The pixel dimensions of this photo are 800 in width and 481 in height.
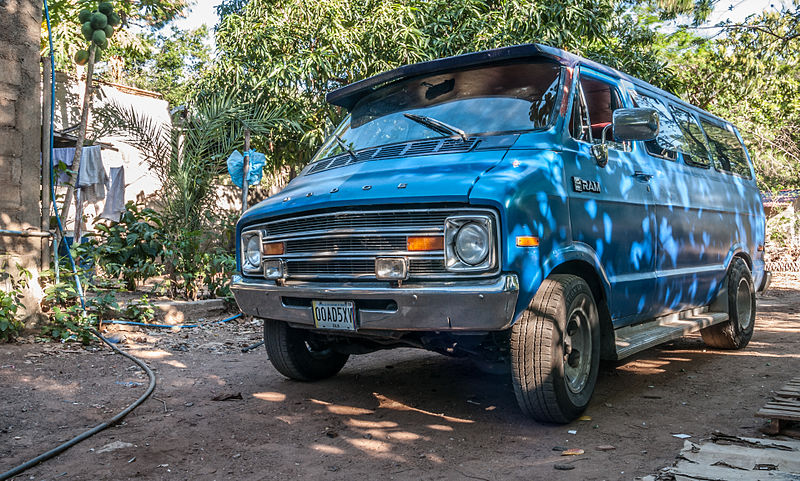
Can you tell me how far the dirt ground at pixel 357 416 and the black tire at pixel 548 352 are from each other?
163 millimetres

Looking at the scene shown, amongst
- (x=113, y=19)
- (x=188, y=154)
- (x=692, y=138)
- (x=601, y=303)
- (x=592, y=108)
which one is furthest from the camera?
(x=188, y=154)

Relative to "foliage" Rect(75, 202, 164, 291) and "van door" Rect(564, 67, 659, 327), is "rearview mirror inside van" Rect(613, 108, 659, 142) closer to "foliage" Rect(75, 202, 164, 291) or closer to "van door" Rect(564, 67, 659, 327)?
"van door" Rect(564, 67, 659, 327)

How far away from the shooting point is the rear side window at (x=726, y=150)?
6.09 meters

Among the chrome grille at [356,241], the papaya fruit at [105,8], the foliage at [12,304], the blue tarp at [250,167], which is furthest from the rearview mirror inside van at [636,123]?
the blue tarp at [250,167]

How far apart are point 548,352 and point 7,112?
5.24 m

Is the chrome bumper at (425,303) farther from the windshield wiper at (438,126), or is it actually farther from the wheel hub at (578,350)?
the windshield wiper at (438,126)

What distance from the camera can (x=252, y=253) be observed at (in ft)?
14.0

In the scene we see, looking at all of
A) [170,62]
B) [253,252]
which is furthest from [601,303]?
[170,62]

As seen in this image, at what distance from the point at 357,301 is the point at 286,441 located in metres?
0.83

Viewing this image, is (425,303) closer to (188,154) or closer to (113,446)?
(113,446)

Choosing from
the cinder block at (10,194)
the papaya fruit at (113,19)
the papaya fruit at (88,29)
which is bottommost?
the cinder block at (10,194)

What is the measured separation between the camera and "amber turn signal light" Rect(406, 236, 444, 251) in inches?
133

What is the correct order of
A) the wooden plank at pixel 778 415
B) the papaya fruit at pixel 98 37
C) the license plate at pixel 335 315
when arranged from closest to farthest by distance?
the wooden plank at pixel 778 415, the license plate at pixel 335 315, the papaya fruit at pixel 98 37

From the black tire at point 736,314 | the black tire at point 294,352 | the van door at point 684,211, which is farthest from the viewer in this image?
the black tire at point 736,314
